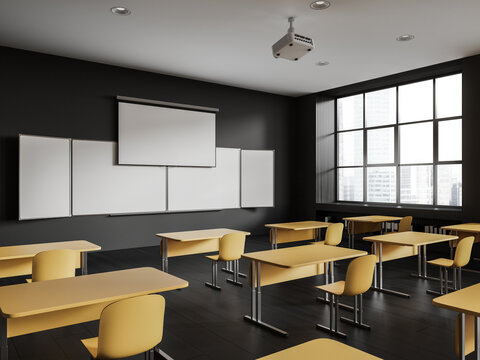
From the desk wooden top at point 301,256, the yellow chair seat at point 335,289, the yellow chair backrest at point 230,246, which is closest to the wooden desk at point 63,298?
the desk wooden top at point 301,256

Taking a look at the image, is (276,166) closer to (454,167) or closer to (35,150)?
(454,167)

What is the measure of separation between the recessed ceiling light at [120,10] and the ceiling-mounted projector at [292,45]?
196 centimetres

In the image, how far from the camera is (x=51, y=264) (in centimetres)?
334

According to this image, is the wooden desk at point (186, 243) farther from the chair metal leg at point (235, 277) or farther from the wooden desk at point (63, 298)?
the wooden desk at point (63, 298)

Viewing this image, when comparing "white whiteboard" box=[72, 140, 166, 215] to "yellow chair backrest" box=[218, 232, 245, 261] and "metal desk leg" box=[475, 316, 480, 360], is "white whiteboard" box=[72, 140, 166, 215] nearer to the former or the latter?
"yellow chair backrest" box=[218, 232, 245, 261]

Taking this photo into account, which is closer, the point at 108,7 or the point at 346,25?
the point at 108,7

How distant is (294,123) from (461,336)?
8167 mm

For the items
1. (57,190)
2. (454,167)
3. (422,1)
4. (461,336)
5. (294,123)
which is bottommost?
(461,336)

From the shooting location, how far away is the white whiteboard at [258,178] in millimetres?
8898

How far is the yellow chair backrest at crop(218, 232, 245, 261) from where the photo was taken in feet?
15.3

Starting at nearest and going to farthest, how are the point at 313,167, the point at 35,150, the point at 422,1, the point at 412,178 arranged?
the point at 422,1, the point at 35,150, the point at 412,178, the point at 313,167

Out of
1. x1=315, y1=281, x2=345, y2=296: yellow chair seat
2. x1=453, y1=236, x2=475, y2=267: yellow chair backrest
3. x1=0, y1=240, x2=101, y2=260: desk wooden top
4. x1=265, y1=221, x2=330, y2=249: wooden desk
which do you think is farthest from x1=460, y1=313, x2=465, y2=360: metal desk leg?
x1=265, y1=221, x2=330, y2=249: wooden desk

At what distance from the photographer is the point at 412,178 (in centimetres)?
784

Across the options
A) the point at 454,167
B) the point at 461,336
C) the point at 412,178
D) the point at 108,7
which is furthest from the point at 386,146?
the point at 461,336
